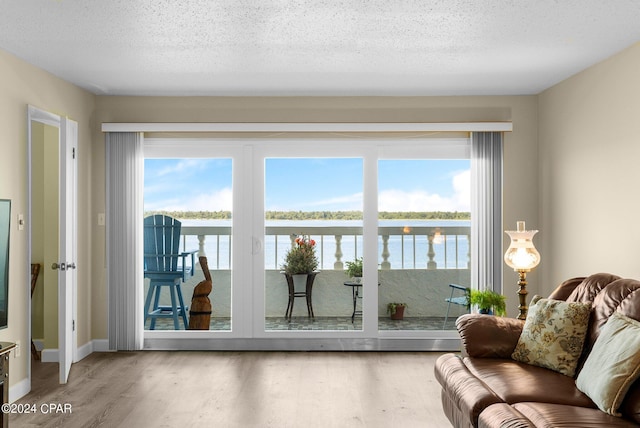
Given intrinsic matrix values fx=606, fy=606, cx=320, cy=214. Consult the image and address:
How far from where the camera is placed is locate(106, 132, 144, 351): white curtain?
5957 millimetres

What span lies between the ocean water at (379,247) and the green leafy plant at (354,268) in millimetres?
54

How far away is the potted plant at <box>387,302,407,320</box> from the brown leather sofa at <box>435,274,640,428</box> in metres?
1.98

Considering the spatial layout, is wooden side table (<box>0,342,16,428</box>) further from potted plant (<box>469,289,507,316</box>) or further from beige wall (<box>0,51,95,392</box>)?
potted plant (<box>469,289,507,316</box>)

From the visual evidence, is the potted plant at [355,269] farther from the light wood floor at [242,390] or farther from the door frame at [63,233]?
the door frame at [63,233]

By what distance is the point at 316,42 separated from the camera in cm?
413

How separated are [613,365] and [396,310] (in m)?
3.18

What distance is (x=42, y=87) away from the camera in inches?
195

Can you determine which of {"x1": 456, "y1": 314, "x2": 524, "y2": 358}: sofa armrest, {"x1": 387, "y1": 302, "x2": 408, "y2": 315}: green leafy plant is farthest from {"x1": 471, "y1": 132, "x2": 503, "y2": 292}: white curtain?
{"x1": 456, "y1": 314, "x2": 524, "y2": 358}: sofa armrest

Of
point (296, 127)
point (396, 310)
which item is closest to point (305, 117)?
point (296, 127)

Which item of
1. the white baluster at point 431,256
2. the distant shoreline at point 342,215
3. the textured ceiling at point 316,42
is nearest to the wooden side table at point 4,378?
the textured ceiling at point 316,42

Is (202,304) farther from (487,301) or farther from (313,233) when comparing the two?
(487,301)

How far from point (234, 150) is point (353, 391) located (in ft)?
8.85

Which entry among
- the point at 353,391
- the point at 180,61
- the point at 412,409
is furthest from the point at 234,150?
the point at 412,409

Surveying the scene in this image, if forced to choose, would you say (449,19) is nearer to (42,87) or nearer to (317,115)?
(317,115)
